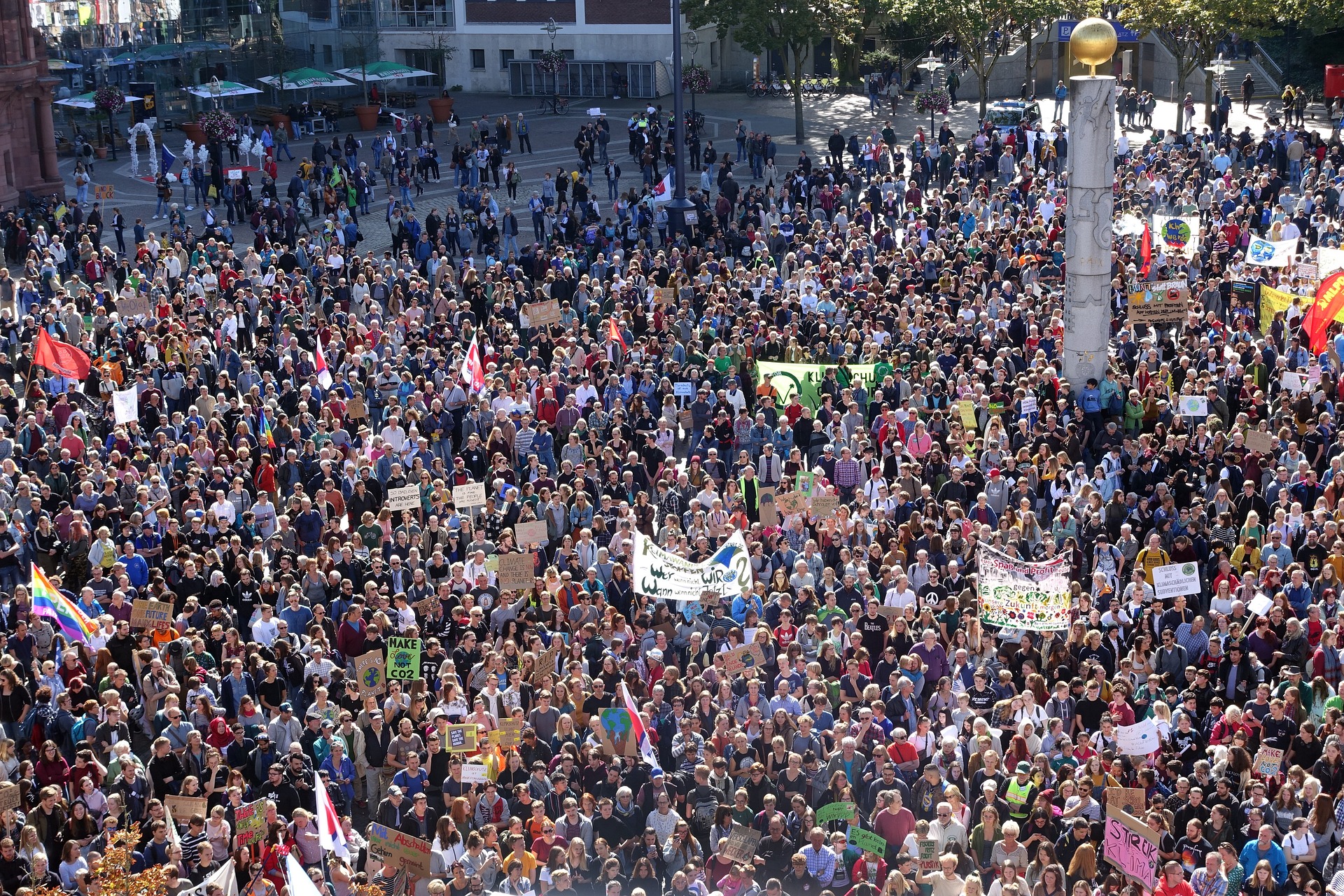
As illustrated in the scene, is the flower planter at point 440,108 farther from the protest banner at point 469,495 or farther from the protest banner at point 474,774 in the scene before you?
the protest banner at point 474,774

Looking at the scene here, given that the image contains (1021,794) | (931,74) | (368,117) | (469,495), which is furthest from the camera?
(931,74)

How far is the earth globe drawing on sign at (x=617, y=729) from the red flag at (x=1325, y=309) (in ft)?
42.5

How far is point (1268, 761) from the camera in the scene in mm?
13992

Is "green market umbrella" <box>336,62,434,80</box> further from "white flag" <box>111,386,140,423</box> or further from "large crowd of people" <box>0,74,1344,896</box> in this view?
"white flag" <box>111,386,140,423</box>

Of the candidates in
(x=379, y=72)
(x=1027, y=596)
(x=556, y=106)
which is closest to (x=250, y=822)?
(x=1027, y=596)

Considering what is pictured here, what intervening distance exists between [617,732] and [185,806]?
3528 mm

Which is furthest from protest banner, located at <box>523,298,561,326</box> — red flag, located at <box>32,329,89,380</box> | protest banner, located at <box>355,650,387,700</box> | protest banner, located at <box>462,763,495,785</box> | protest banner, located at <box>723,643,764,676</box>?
protest banner, located at <box>462,763,495,785</box>

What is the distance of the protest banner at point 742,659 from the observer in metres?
15.5

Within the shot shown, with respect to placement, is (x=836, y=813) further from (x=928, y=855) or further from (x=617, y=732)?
(x=617, y=732)

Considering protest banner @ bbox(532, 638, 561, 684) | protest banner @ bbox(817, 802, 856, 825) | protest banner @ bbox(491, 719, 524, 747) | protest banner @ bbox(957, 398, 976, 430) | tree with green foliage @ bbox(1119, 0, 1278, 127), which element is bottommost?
protest banner @ bbox(817, 802, 856, 825)

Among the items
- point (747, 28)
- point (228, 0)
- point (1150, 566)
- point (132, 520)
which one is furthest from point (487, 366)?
point (228, 0)

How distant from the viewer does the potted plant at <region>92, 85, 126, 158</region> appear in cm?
5016

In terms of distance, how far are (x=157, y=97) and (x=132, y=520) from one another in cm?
3984

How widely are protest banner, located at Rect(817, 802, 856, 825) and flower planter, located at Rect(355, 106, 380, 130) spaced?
148ft
